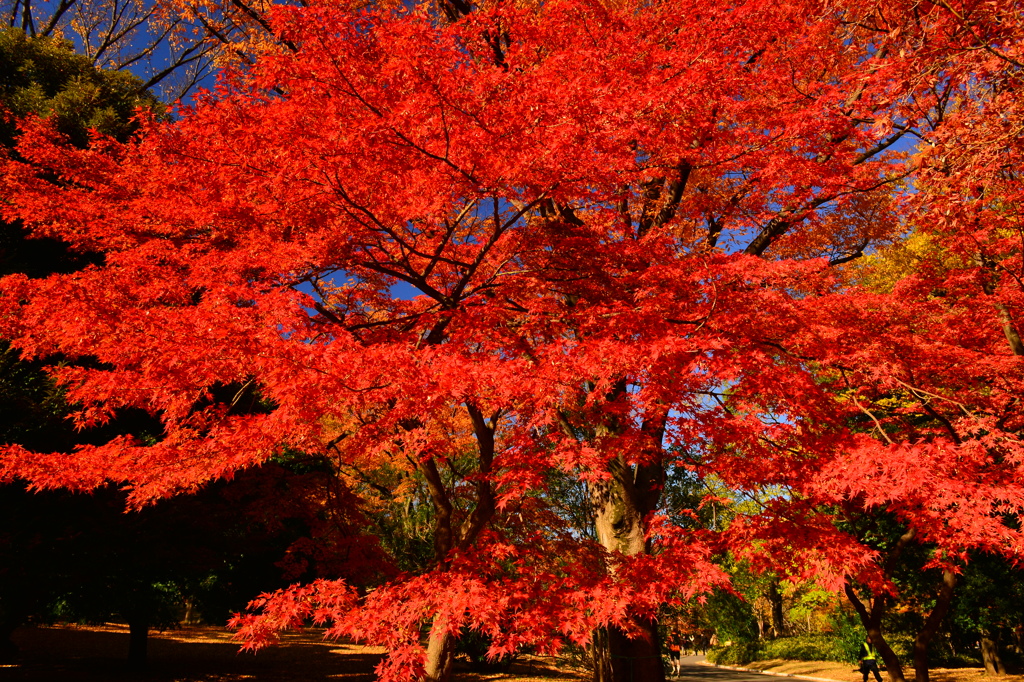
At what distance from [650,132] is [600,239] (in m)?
1.69

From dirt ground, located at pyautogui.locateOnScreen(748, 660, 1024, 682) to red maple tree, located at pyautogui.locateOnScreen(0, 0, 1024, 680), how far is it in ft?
34.6

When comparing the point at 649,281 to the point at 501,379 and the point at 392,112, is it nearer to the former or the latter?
the point at 501,379

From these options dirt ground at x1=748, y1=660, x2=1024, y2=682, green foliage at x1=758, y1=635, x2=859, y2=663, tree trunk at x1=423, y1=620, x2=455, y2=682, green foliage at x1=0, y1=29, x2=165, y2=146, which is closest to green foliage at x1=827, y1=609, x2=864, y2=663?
green foliage at x1=758, y1=635, x2=859, y2=663

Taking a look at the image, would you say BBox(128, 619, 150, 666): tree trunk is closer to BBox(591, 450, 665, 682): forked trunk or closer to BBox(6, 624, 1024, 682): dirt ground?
BBox(6, 624, 1024, 682): dirt ground

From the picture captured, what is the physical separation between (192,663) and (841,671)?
2023 centimetres

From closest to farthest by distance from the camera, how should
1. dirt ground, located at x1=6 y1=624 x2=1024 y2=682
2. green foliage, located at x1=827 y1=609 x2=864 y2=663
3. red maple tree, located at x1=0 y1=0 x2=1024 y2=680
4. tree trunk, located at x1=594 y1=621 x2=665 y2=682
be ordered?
red maple tree, located at x1=0 y1=0 x2=1024 y2=680 < tree trunk, located at x1=594 y1=621 x2=665 y2=682 < dirt ground, located at x1=6 y1=624 x2=1024 y2=682 < green foliage, located at x1=827 y1=609 x2=864 y2=663

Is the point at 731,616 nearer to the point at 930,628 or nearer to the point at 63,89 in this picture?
the point at 930,628

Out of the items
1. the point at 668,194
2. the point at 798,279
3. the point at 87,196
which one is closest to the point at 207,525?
the point at 87,196

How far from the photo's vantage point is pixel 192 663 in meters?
13.6

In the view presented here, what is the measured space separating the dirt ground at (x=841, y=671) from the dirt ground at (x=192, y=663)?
9.42 metres

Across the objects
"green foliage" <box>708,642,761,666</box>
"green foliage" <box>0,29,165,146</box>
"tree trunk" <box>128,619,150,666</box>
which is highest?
"green foliage" <box>0,29,165,146</box>

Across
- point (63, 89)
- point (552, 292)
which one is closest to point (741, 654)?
point (552, 292)

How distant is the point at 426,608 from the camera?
5199 mm

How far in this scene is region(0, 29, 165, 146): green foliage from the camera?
11.0 metres
